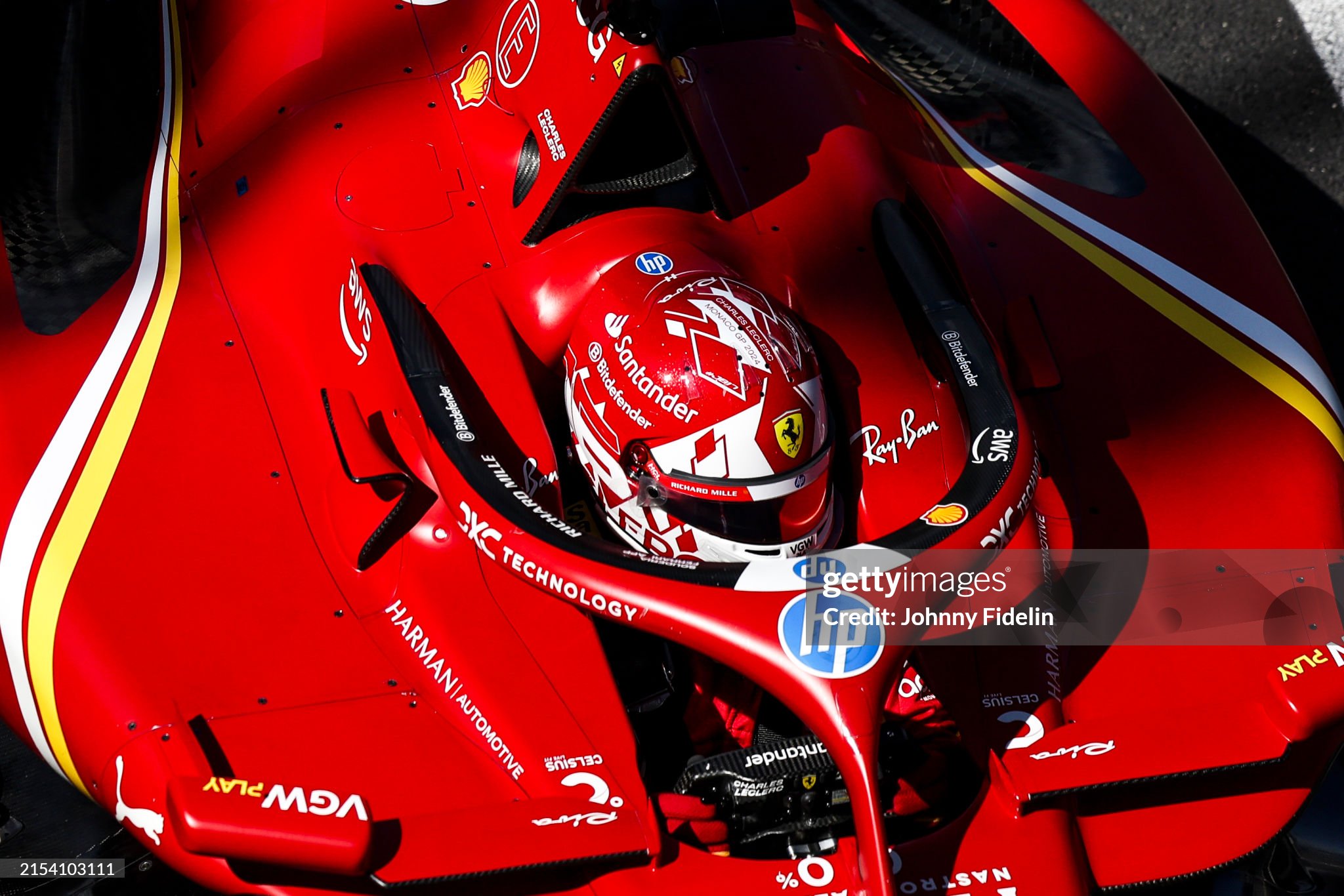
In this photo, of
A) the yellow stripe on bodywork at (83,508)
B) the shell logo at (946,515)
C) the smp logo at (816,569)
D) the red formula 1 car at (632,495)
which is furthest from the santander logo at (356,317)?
the shell logo at (946,515)

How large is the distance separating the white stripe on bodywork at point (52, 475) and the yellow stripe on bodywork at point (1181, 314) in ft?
6.96

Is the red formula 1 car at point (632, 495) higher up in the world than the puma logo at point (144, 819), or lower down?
higher up

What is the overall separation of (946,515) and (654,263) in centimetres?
79

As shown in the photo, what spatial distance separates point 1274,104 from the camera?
187 inches

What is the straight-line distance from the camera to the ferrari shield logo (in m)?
2.41

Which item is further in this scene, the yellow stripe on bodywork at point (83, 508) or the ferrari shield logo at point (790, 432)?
the yellow stripe on bodywork at point (83, 508)

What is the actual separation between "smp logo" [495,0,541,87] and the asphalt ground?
8.93ft

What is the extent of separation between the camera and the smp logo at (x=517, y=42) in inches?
123

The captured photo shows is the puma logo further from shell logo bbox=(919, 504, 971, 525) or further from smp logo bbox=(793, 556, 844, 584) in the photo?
shell logo bbox=(919, 504, 971, 525)

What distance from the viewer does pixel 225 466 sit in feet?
9.59

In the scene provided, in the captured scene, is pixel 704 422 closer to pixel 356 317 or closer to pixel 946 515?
pixel 946 515

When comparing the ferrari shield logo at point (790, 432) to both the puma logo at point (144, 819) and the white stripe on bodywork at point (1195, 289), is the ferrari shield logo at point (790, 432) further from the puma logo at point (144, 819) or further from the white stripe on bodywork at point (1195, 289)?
the white stripe on bodywork at point (1195, 289)

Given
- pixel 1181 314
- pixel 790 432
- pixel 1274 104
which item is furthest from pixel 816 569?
pixel 1274 104

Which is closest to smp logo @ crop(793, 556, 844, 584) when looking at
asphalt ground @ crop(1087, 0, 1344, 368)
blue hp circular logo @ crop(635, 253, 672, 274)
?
blue hp circular logo @ crop(635, 253, 672, 274)
